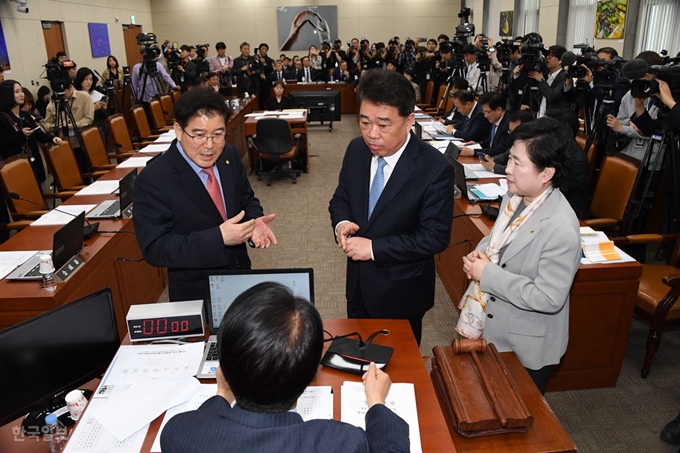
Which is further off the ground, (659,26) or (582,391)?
(659,26)

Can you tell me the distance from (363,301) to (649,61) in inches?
156

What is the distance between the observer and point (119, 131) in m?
5.62

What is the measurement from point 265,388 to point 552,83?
589 centimetres

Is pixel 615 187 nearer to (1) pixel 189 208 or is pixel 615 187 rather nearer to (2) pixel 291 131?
(1) pixel 189 208

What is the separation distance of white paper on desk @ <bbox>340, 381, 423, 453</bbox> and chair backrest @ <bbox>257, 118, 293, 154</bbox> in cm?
519

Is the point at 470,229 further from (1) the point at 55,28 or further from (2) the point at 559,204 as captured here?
(1) the point at 55,28

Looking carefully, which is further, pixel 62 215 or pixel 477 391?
pixel 62 215

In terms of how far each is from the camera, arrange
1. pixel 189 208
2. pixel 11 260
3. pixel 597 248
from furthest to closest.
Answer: pixel 11 260
pixel 597 248
pixel 189 208

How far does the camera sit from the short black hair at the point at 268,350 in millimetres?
928

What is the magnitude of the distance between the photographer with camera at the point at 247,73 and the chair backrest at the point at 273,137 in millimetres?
3516

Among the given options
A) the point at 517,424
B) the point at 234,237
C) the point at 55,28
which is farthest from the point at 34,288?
the point at 55,28

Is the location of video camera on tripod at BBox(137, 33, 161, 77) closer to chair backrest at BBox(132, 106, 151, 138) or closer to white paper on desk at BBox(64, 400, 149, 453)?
chair backrest at BBox(132, 106, 151, 138)

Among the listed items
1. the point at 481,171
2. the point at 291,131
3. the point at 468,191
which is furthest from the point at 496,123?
the point at 291,131

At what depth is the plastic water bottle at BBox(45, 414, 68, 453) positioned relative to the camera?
1514 millimetres
